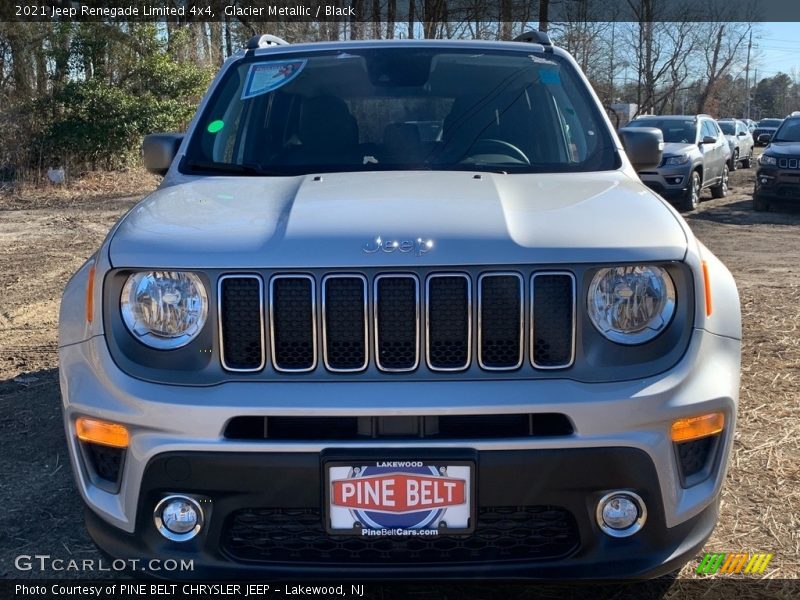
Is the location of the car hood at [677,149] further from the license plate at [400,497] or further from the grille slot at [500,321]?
the license plate at [400,497]

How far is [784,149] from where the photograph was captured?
579 inches

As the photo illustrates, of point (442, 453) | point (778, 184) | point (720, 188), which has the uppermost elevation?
point (442, 453)

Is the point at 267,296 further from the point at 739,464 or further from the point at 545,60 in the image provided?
the point at 739,464

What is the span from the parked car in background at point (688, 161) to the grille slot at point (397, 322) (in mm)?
12109

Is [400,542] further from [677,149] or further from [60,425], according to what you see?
[677,149]

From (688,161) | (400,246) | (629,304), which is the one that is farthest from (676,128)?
(400,246)

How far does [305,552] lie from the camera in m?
2.41

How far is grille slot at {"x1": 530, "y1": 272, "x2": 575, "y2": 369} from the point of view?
7.90 ft

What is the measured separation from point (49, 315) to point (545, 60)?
476cm

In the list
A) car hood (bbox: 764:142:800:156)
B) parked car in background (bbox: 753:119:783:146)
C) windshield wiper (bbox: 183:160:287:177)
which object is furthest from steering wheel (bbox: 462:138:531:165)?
parked car in background (bbox: 753:119:783:146)

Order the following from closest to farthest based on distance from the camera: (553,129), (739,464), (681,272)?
(681,272) → (553,129) → (739,464)

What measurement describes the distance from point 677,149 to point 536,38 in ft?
37.5

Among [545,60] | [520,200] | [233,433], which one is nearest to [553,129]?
[545,60]

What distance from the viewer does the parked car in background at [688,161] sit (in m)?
14.8
